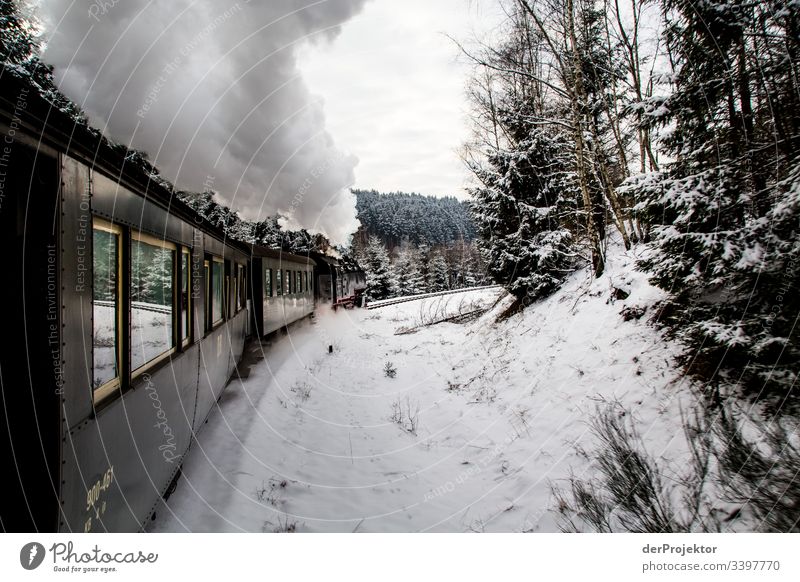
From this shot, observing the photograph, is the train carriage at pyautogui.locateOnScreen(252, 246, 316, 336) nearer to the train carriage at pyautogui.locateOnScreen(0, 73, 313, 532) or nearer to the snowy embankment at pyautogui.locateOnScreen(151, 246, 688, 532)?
the snowy embankment at pyautogui.locateOnScreen(151, 246, 688, 532)

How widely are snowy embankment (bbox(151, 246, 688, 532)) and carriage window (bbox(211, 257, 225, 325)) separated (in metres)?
1.78

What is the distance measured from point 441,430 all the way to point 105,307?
530cm

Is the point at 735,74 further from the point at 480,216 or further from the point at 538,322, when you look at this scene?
the point at 480,216

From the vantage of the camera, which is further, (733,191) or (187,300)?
(187,300)

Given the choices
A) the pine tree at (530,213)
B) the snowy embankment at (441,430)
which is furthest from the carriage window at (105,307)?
the pine tree at (530,213)

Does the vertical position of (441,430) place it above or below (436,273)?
below

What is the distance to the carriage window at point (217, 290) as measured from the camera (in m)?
5.84

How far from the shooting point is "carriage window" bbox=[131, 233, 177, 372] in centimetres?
277

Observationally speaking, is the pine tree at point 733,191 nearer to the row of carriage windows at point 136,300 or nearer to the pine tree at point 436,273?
Answer: the row of carriage windows at point 136,300

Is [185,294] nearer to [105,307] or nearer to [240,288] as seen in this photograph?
[105,307]

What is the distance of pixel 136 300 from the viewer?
277 cm

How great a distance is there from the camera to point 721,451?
311 centimetres

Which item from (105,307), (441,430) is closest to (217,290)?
(105,307)

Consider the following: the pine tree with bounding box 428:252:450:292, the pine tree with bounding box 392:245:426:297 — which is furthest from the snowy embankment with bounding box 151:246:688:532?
the pine tree with bounding box 428:252:450:292
